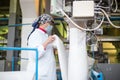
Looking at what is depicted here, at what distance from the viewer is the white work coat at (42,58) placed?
302 centimetres

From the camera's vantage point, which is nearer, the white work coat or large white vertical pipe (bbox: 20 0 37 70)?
the white work coat

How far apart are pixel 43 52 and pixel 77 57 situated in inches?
33.5

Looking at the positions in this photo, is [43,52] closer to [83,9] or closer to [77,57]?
[77,57]

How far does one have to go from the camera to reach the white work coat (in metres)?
3.02

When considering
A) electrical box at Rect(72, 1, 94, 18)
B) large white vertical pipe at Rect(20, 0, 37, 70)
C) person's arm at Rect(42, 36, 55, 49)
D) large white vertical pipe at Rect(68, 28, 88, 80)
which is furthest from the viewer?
large white vertical pipe at Rect(20, 0, 37, 70)

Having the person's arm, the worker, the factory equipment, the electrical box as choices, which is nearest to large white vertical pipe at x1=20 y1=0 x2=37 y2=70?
the worker

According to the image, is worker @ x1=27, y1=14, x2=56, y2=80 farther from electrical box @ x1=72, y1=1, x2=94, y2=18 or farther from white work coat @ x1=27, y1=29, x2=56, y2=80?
electrical box @ x1=72, y1=1, x2=94, y2=18

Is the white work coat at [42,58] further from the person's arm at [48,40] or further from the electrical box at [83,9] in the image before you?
the electrical box at [83,9]

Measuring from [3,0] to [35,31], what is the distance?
211 inches

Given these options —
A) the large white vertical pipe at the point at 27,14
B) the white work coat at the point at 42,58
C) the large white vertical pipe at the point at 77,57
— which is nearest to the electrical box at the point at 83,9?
the large white vertical pipe at the point at 77,57

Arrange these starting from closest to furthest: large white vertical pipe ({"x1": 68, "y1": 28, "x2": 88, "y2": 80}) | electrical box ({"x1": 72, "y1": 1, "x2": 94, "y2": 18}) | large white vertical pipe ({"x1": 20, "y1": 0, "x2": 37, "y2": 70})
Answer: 1. electrical box ({"x1": 72, "y1": 1, "x2": 94, "y2": 18})
2. large white vertical pipe ({"x1": 68, "y1": 28, "x2": 88, "y2": 80})
3. large white vertical pipe ({"x1": 20, "y1": 0, "x2": 37, "y2": 70})

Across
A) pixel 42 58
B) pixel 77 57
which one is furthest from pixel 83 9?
pixel 42 58

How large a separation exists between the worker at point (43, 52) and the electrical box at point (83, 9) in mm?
929

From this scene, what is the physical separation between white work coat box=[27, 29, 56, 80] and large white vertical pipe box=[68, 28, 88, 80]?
2.65 ft
